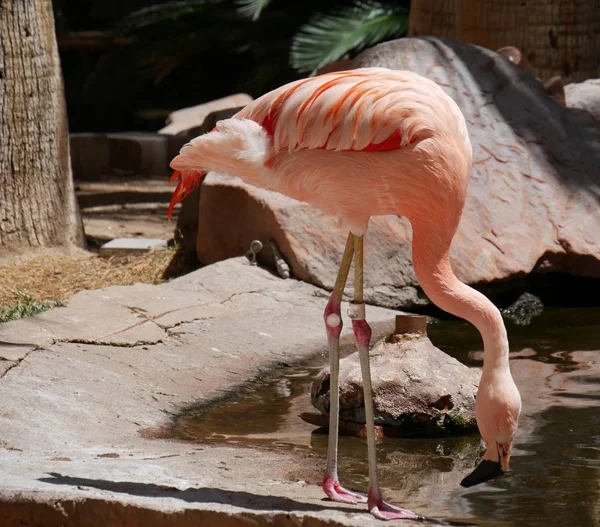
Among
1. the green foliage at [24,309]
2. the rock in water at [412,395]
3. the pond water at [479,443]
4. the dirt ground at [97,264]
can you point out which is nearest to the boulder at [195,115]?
the dirt ground at [97,264]

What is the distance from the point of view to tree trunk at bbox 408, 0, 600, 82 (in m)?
8.85

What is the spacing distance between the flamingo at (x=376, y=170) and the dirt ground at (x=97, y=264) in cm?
283

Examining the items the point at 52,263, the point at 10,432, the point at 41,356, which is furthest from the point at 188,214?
the point at 10,432

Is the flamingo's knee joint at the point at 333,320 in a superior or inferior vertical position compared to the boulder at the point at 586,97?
inferior

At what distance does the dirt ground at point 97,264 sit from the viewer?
251 inches

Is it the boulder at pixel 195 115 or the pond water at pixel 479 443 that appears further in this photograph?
the boulder at pixel 195 115

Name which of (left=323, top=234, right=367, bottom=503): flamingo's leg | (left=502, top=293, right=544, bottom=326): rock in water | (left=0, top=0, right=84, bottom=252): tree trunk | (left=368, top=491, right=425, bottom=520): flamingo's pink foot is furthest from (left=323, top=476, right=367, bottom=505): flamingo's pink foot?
(left=0, top=0, right=84, bottom=252): tree trunk

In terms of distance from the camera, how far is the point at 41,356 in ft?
14.9

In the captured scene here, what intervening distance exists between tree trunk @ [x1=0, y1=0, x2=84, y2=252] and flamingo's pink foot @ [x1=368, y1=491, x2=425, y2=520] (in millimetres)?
4278

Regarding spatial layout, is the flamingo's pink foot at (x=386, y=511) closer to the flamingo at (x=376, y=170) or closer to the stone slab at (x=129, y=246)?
the flamingo at (x=376, y=170)

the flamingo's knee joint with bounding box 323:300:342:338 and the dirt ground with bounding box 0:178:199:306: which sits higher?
the flamingo's knee joint with bounding box 323:300:342:338

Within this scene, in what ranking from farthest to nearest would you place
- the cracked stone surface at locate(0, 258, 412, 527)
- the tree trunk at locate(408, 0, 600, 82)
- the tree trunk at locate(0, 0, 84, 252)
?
the tree trunk at locate(408, 0, 600, 82)
the tree trunk at locate(0, 0, 84, 252)
the cracked stone surface at locate(0, 258, 412, 527)

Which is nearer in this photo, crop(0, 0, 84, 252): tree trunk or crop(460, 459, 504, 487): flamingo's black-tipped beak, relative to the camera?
crop(460, 459, 504, 487): flamingo's black-tipped beak

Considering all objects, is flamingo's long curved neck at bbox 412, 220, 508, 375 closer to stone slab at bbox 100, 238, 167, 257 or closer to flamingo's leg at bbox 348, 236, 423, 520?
flamingo's leg at bbox 348, 236, 423, 520
